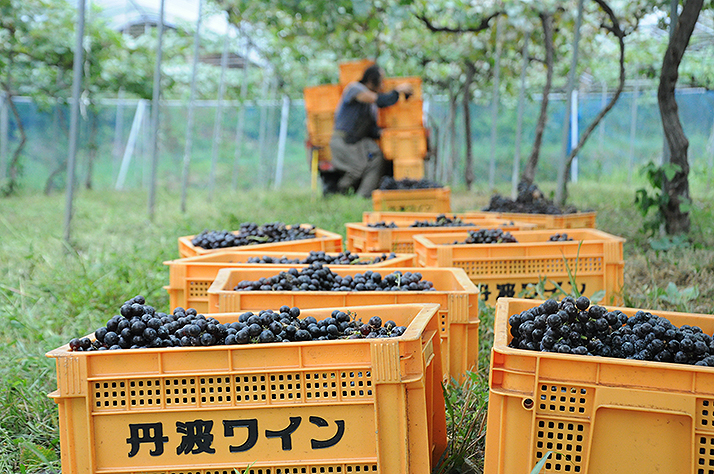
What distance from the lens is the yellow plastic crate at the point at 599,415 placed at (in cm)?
131

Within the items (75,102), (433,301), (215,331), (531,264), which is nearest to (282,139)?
(75,102)

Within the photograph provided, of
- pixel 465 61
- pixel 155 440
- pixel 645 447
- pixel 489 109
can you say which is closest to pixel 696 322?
pixel 645 447

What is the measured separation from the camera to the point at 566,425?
4.50 feet

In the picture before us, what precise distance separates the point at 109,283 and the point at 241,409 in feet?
8.19

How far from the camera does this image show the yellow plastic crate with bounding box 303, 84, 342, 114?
9.32 meters

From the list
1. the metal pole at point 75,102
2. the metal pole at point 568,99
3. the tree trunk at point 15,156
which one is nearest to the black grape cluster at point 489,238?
the metal pole at point 568,99

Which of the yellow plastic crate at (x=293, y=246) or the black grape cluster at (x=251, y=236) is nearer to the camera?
the yellow plastic crate at (x=293, y=246)

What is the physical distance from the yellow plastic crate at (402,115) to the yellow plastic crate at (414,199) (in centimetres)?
285

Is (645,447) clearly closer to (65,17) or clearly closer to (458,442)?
(458,442)

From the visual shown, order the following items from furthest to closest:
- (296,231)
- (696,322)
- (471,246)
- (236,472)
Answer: (296,231)
(471,246)
(696,322)
(236,472)

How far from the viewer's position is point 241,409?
1.52 m

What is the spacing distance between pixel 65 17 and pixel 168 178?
8613 millimetres

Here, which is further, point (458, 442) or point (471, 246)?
point (471, 246)

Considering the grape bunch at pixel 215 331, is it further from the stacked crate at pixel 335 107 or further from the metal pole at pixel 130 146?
the metal pole at pixel 130 146
